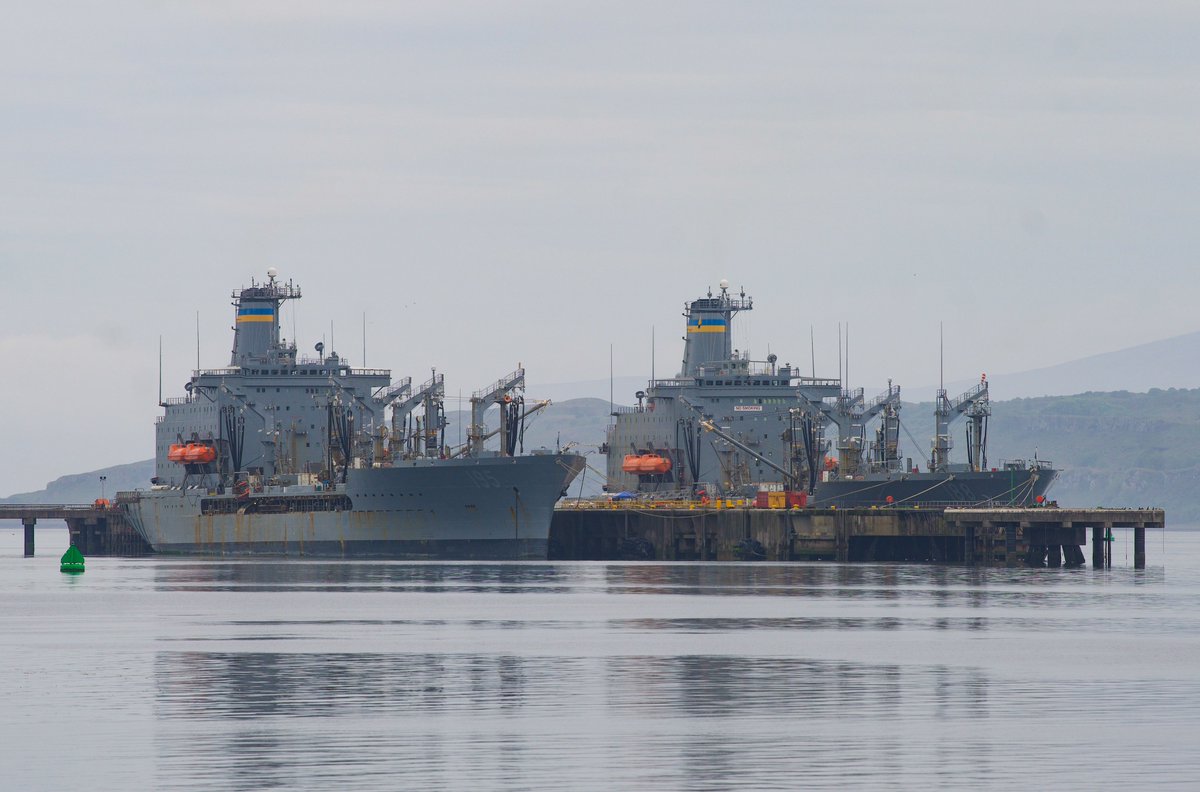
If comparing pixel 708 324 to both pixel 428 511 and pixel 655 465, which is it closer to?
pixel 655 465

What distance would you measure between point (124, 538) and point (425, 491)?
49.7 m

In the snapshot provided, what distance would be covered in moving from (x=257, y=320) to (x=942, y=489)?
44.8 metres

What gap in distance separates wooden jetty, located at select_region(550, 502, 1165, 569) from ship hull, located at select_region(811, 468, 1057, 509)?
6.74ft

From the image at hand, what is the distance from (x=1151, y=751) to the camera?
2955cm

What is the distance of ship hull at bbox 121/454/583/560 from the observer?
104m

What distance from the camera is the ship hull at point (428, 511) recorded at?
104 meters

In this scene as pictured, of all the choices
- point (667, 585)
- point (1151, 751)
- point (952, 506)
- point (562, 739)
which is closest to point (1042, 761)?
point (1151, 751)

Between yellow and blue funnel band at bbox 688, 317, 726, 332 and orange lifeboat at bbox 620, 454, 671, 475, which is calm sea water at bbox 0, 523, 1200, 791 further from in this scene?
yellow and blue funnel band at bbox 688, 317, 726, 332

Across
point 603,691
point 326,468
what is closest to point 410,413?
point 326,468

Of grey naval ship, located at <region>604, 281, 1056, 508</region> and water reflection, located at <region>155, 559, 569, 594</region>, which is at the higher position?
grey naval ship, located at <region>604, 281, 1056, 508</region>

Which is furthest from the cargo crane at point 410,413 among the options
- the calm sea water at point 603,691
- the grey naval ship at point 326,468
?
the calm sea water at point 603,691

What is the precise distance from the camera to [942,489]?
102500 mm

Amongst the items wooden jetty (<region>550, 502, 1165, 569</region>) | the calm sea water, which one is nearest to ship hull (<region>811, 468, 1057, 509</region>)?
wooden jetty (<region>550, 502, 1165, 569</region>)

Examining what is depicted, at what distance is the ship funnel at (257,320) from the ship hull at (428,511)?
1137 centimetres
